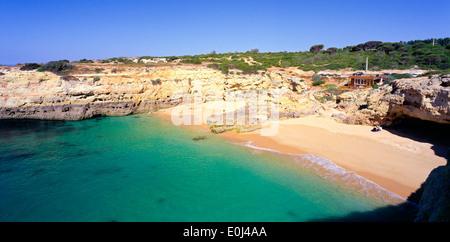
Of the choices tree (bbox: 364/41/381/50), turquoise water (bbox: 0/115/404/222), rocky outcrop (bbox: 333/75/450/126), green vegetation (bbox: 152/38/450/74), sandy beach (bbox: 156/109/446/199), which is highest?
tree (bbox: 364/41/381/50)

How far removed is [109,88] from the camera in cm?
2261

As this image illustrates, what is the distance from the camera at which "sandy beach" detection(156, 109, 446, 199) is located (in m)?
9.59

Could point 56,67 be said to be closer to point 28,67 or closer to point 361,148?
point 28,67

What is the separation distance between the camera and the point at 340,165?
10930mm

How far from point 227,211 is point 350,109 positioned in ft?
46.6

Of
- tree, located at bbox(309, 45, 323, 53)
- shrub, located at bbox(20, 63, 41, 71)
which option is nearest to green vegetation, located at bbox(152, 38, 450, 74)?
tree, located at bbox(309, 45, 323, 53)

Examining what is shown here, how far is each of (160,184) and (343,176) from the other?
8.13 metres

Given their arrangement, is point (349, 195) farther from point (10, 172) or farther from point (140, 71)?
point (140, 71)

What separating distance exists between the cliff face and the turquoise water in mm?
5813

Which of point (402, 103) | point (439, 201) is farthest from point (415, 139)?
point (439, 201)

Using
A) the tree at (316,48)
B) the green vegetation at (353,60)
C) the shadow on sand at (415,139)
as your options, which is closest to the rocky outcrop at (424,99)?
the shadow on sand at (415,139)

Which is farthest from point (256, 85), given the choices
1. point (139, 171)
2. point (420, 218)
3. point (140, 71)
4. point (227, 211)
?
point (420, 218)

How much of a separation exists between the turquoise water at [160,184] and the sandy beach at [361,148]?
1.48 metres

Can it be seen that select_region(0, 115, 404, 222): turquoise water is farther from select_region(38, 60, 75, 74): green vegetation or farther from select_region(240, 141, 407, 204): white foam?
select_region(38, 60, 75, 74): green vegetation
